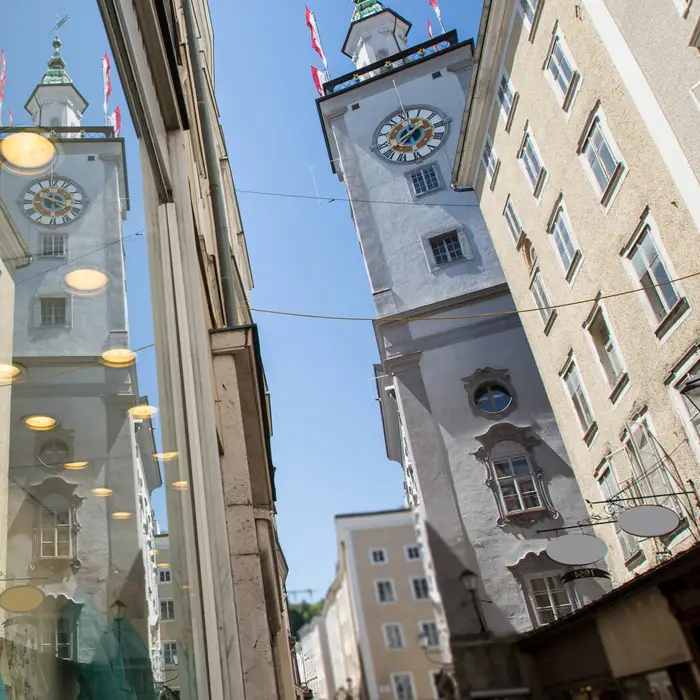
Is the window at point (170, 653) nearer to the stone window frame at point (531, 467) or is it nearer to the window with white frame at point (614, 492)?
the window with white frame at point (614, 492)

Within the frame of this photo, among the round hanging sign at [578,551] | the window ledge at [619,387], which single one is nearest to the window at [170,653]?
the round hanging sign at [578,551]

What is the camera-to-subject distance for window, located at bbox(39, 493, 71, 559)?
1.20 m

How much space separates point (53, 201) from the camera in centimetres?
151

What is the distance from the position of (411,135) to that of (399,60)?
3319 millimetres

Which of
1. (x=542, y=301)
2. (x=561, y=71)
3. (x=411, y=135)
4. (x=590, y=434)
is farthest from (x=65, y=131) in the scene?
(x=411, y=135)

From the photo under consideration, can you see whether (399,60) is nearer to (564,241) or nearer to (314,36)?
(314,36)

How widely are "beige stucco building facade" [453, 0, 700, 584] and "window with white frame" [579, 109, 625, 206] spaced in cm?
3

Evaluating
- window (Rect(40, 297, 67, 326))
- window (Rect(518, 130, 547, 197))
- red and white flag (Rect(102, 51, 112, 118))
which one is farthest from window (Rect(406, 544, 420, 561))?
window (Rect(518, 130, 547, 197))

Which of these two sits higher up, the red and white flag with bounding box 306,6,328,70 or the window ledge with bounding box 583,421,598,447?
the red and white flag with bounding box 306,6,328,70

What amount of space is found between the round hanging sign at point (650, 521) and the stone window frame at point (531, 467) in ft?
17.4

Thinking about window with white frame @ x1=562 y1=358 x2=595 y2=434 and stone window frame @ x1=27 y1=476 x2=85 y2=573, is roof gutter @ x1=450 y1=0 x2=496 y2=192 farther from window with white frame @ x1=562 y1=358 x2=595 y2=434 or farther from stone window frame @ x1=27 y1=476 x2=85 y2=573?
stone window frame @ x1=27 y1=476 x2=85 y2=573

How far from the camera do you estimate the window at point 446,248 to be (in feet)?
64.2

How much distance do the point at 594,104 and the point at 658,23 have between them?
1.88m

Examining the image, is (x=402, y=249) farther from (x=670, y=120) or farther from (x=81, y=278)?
(x=81, y=278)
